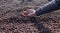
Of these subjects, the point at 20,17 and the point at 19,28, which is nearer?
the point at 19,28

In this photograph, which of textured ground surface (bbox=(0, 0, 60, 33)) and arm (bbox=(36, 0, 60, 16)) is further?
textured ground surface (bbox=(0, 0, 60, 33))

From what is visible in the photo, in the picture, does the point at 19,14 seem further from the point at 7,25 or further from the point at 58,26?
the point at 58,26

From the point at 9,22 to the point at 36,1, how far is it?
4.39 feet

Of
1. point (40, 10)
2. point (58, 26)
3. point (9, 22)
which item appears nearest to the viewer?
point (40, 10)

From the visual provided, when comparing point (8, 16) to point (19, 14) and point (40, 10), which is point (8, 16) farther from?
point (40, 10)

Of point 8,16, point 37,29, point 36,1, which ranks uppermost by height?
point 36,1

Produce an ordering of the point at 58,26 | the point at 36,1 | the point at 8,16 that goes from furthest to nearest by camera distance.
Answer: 1. the point at 36,1
2. the point at 8,16
3. the point at 58,26

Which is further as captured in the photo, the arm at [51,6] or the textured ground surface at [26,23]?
the textured ground surface at [26,23]

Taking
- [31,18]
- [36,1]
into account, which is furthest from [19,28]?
[36,1]

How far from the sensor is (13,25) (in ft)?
9.72

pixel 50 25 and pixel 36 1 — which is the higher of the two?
pixel 36 1

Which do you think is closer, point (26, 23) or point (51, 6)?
point (51, 6)

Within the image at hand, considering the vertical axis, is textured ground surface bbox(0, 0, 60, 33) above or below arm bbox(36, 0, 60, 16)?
below

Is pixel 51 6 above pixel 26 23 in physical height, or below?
above
